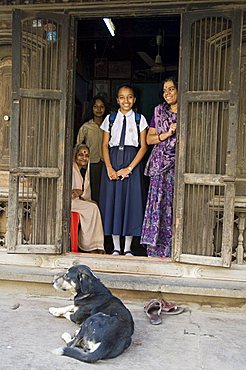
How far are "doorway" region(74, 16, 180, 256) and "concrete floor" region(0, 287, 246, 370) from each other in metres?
3.39

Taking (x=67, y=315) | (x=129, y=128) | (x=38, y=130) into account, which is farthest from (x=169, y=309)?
(x=38, y=130)

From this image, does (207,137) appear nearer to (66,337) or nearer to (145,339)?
(145,339)

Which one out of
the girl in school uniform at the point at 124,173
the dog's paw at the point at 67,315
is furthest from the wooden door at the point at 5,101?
the dog's paw at the point at 67,315

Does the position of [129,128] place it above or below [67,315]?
above

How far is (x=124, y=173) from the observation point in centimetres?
508

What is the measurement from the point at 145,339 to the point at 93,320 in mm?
571

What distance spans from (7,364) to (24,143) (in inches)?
84.7

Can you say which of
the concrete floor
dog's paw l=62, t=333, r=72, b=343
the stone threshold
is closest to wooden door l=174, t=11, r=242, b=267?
the stone threshold

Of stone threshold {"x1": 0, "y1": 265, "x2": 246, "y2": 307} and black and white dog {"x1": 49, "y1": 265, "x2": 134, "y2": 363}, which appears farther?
stone threshold {"x1": 0, "y1": 265, "x2": 246, "y2": 307}

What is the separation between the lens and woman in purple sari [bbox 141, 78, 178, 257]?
15.9ft

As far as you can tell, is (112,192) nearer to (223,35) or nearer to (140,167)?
(140,167)

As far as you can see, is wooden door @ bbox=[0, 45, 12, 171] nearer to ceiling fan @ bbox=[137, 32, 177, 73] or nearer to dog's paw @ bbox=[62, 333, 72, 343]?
dog's paw @ bbox=[62, 333, 72, 343]

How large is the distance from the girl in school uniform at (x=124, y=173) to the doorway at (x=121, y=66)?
2.01m

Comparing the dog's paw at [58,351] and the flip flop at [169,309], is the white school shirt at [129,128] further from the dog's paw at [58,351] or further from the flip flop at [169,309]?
the dog's paw at [58,351]
